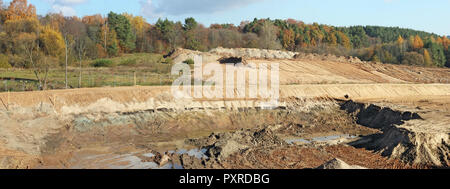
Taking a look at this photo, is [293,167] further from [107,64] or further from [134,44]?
[134,44]

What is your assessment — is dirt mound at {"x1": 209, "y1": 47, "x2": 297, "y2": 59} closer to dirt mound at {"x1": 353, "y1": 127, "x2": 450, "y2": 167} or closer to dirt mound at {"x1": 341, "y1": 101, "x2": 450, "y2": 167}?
dirt mound at {"x1": 341, "y1": 101, "x2": 450, "y2": 167}

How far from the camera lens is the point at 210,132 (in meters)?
19.0

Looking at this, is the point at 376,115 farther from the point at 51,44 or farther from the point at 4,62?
the point at 51,44

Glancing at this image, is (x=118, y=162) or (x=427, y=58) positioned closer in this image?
(x=118, y=162)

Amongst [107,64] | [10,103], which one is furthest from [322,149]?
[107,64]

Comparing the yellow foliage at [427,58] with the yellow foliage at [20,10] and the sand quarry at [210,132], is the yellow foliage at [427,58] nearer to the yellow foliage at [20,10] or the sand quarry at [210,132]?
the sand quarry at [210,132]

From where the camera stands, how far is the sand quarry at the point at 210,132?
13.3 m

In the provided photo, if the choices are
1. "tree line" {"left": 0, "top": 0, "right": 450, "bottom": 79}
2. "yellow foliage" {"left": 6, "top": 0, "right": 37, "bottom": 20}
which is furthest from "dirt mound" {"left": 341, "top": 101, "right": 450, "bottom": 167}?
"yellow foliage" {"left": 6, "top": 0, "right": 37, "bottom": 20}

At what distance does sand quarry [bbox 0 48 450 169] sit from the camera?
13320 millimetres

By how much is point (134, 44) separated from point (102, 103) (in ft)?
169

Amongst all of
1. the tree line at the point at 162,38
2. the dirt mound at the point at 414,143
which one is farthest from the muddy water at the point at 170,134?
the tree line at the point at 162,38

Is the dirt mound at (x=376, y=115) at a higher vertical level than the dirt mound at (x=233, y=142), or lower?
higher

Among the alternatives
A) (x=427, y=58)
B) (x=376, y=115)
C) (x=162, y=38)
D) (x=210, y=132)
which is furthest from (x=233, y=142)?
(x=162, y=38)

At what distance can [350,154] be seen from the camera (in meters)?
14.7
